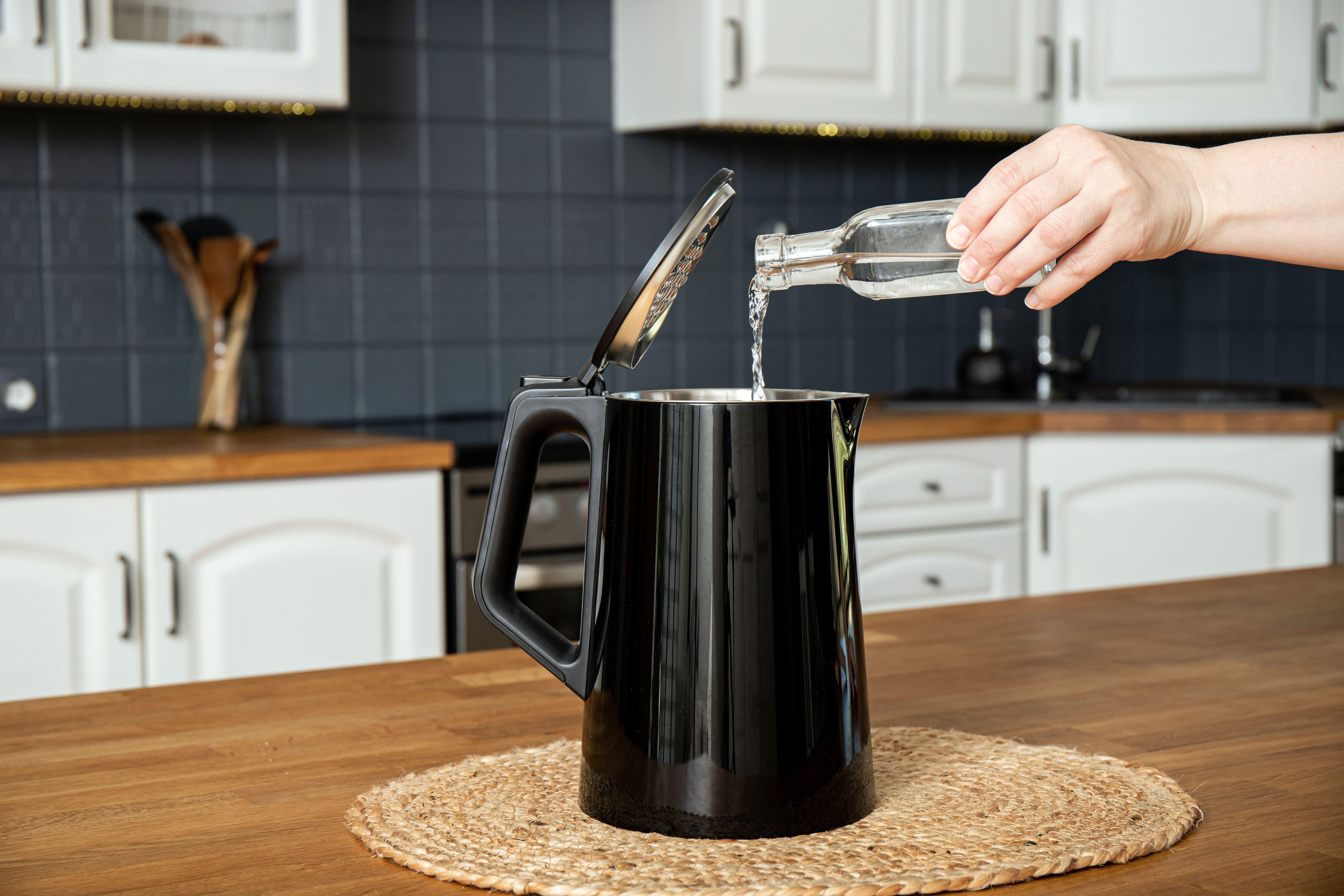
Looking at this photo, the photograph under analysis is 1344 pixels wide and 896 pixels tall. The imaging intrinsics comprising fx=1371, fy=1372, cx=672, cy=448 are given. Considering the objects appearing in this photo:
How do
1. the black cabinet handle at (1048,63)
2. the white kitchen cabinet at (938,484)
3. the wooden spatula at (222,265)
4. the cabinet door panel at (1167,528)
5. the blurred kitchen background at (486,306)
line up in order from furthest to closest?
1. the black cabinet handle at (1048,63)
2. the cabinet door panel at (1167,528)
3. the white kitchen cabinet at (938,484)
4. the wooden spatula at (222,265)
5. the blurred kitchen background at (486,306)

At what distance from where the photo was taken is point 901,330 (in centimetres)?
318

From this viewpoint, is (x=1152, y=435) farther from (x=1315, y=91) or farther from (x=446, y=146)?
(x=446, y=146)

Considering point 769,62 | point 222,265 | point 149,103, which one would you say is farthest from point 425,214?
point 769,62

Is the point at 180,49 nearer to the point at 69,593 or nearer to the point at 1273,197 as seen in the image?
the point at 69,593

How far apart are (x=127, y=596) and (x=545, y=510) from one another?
0.61 metres

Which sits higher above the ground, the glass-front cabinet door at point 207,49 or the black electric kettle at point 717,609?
the glass-front cabinet door at point 207,49

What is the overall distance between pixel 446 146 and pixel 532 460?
7.21 feet

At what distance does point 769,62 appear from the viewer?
2549mm

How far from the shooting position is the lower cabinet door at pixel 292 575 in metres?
1.91

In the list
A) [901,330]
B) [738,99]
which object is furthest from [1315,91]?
[738,99]

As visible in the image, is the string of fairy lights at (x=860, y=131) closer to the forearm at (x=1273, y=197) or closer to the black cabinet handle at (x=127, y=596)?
the black cabinet handle at (x=127, y=596)

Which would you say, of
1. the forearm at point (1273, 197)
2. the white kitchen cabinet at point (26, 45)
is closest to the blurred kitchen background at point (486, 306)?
the white kitchen cabinet at point (26, 45)

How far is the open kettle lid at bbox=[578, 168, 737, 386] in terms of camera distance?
0.56 m

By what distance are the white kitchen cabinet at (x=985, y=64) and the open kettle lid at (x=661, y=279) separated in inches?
88.5
